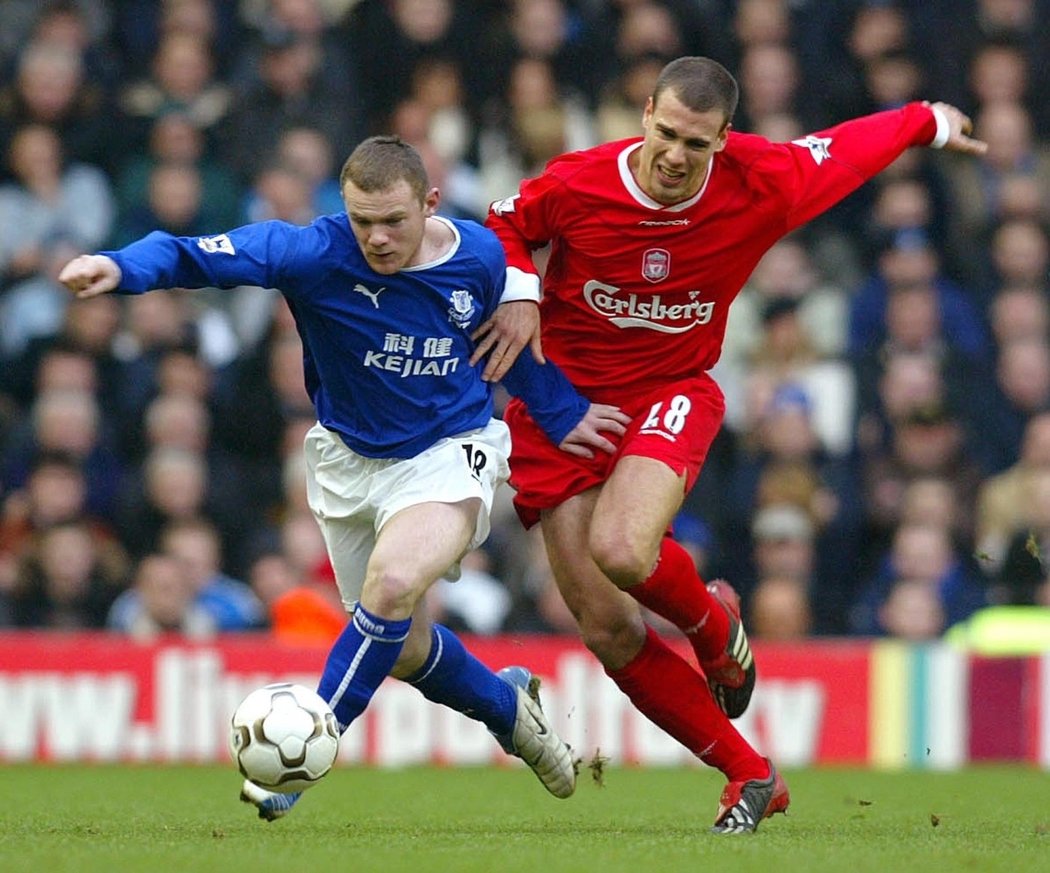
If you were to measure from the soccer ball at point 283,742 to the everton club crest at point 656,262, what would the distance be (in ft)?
5.91

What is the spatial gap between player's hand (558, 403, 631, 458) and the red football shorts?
0.07 ft

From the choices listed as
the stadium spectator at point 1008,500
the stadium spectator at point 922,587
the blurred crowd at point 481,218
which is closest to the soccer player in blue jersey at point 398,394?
the blurred crowd at point 481,218

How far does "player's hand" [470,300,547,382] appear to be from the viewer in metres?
6.79

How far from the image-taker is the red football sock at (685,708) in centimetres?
690

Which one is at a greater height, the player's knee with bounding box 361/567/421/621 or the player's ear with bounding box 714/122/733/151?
the player's ear with bounding box 714/122/733/151

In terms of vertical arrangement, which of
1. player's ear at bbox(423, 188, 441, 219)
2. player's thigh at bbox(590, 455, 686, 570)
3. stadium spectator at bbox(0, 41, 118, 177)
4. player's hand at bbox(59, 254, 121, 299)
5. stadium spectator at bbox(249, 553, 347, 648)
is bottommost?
stadium spectator at bbox(249, 553, 347, 648)

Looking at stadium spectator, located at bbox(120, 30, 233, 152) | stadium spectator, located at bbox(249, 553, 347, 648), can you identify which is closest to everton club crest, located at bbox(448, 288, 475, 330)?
stadium spectator, located at bbox(249, 553, 347, 648)

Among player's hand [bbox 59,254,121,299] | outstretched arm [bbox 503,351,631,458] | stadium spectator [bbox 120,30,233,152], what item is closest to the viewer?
player's hand [bbox 59,254,121,299]

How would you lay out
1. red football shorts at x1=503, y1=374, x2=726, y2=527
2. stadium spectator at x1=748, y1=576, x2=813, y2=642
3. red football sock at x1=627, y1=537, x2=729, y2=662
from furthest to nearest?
stadium spectator at x1=748, y1=576, x2=813, y2=642, red football shorts at x1=503, y1=374, x2=726, y2=527, red football sock at x1=627, y1=537, x2=729, y2=662

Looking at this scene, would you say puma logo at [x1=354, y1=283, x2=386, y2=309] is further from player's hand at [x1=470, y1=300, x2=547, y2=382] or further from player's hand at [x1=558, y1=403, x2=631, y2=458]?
player's hand at [x1=558, y1=403, x2=631, y2=458]

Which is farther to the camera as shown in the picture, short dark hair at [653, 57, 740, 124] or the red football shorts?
the red football shorts

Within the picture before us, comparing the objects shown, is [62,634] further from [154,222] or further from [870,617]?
[870,617]

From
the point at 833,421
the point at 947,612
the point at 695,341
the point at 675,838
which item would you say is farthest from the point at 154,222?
the point at 675,838

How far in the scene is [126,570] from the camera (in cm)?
1136
